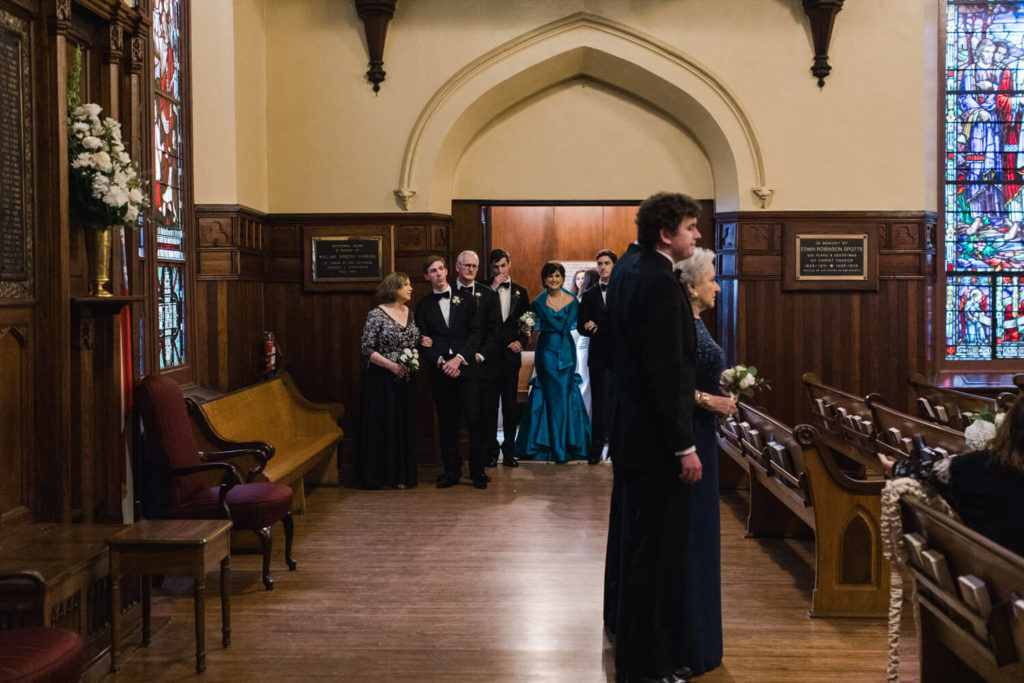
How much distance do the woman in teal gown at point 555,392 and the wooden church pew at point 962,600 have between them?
16.6 feet

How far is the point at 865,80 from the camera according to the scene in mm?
7711

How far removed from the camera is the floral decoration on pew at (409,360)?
23.1 ft

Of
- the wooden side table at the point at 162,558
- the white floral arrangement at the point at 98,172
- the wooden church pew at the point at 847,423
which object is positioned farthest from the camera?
the wooden church pew at the point at 847,423

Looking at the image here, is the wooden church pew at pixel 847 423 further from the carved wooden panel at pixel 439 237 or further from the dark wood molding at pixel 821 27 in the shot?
the carved wooden panel at pixel 439 237

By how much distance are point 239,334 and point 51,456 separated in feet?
10.4

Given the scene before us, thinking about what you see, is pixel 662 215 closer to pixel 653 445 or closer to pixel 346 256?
pixel 653 445

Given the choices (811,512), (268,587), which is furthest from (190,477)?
(811,512)

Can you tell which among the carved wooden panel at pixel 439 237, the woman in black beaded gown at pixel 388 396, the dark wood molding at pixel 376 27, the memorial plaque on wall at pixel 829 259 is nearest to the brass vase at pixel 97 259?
the woman in black beaded gown at pixel 388 396

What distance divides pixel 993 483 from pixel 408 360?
4696mm

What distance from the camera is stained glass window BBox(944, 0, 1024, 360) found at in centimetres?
837

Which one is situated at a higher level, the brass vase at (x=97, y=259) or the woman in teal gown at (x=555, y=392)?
the brass vase at (x=97, y=259)

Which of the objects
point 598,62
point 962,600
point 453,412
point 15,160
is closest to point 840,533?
point 962,600

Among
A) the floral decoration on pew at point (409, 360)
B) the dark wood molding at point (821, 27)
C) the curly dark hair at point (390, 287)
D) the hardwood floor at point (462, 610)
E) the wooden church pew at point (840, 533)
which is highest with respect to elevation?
the dark wood molding at point (821, 27)

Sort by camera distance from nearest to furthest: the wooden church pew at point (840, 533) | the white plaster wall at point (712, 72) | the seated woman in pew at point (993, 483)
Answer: the seated woman in pew at point (993, 483) → the wooden church pew at point (840, 533) → the white plaster wall at point (712, 72)
